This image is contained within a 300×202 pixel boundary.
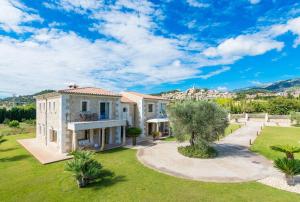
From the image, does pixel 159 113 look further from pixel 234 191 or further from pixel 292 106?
→ pixel 292 106

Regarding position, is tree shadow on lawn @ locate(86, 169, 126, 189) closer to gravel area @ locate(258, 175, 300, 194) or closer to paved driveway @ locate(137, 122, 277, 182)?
paved driveway @ locate(137, 122, 277, 182)

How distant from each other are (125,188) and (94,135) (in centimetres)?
1164

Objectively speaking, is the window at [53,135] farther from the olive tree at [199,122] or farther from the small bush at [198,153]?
the small bush at [198,153]

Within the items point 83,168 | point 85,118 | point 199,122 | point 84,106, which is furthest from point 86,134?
point 199,122

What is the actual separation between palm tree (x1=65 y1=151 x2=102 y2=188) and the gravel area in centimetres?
1013

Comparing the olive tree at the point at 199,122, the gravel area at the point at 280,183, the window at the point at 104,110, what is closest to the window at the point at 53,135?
the window at the point at 104,110

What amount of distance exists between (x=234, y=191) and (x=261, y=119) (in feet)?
177

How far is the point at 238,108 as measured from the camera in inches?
2758

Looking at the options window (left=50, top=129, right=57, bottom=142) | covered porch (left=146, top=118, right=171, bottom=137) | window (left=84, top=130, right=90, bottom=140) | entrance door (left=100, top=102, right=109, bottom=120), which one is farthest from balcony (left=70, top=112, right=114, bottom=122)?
covered porch (left=146, top=118, right=171, bottom=137)

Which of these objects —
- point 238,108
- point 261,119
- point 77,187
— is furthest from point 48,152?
point 238,108

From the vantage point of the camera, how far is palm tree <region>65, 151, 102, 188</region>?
10547 mm

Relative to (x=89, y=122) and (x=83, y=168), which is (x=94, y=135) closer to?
(x=89, y=122)

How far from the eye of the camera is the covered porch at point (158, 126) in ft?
89.8

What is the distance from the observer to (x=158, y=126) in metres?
28.4
